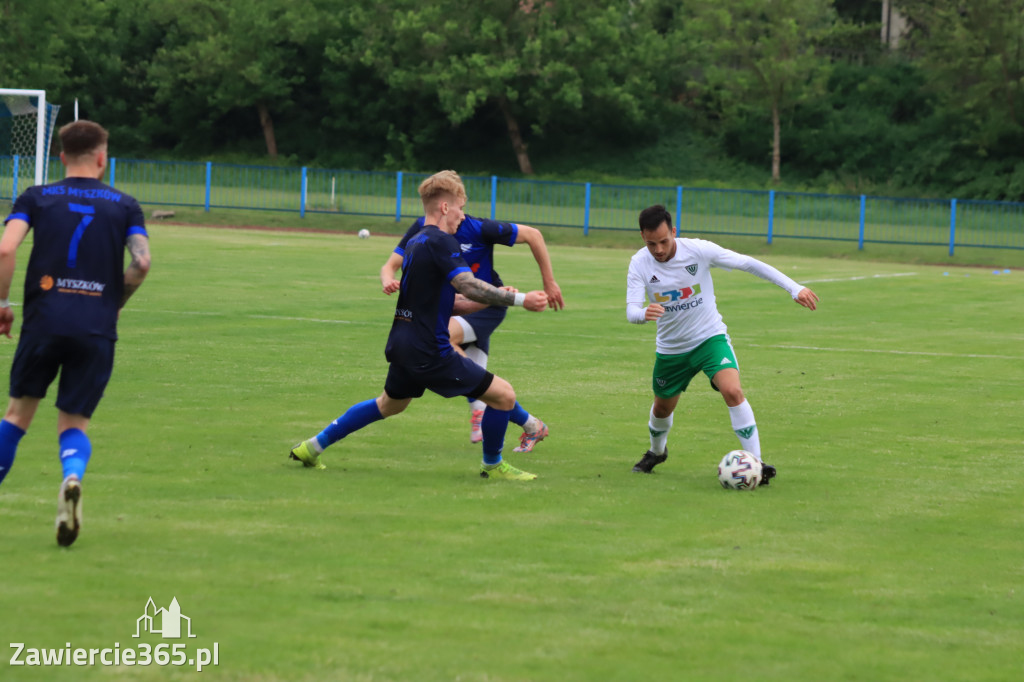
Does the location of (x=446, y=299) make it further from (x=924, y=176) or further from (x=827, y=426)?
(x=924, y=176)

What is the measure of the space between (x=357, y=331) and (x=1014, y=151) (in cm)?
4955

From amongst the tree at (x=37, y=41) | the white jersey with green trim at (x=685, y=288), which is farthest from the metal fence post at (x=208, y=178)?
the white jersey with green trim at (x=685, y=288)

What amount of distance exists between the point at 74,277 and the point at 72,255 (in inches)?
4.1

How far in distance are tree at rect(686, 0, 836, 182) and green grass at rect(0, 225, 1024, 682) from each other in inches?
1858

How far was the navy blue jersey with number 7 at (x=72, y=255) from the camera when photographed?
248 inches

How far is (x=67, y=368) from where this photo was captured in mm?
6434

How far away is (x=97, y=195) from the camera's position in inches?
251

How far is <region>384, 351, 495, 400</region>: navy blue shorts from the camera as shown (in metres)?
8.04

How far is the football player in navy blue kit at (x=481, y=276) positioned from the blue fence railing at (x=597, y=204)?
35571 mm

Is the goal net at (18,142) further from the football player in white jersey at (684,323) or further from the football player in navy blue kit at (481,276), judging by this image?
the football player in white jersey at (684,323)

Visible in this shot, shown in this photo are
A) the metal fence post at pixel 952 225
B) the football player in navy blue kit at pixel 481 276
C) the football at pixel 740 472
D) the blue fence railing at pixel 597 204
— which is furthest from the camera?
the blue fence railing at pixel 597 204

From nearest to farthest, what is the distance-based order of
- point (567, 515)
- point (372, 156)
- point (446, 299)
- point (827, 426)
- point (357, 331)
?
point (567, 515), point (446, 299), point (827, 426), point (357, 331), point (372, 156)

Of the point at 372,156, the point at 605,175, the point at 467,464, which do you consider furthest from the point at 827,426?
the point at 372,156

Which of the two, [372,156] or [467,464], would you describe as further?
[372,156]
